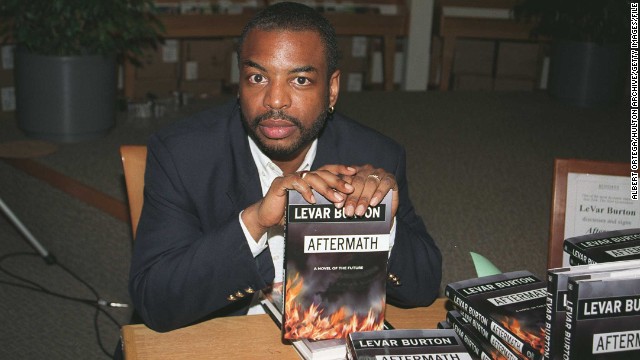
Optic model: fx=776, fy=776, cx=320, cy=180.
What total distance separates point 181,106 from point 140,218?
3960mm

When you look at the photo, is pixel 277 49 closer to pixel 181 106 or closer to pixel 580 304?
pixel 580 304

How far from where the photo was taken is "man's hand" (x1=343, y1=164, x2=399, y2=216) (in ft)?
4.04

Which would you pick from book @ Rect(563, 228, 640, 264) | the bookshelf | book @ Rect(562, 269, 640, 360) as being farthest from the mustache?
the bookshelf

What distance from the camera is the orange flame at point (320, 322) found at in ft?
4.09

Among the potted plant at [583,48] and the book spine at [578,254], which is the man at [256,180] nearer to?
the book spine at [578,254]

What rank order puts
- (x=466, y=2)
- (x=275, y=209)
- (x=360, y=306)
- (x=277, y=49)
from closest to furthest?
(x=360, y=306), (x=275, y=209), (x=277, y=49), (x=466, y=2)

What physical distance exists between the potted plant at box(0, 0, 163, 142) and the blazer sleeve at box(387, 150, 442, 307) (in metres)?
2.88

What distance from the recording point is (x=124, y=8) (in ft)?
13.7

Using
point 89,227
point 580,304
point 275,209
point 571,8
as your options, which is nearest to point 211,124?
point 275,209

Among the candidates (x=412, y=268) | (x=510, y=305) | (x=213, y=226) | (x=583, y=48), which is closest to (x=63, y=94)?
(x=213, y=226)

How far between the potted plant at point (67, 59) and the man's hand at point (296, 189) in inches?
113

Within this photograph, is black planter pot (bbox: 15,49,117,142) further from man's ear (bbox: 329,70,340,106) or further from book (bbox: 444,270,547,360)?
book (bbox: 444,270,547,360)

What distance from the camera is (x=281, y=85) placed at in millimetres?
1534

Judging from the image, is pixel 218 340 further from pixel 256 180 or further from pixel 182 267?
pixel 256 180
